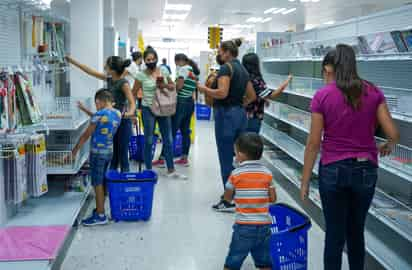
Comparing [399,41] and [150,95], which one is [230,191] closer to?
[399,41]

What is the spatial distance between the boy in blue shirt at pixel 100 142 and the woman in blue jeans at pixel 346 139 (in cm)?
209

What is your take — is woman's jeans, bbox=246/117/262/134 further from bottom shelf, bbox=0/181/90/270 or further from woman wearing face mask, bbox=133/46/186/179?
bottom shelf, bbox=0/181/90/270

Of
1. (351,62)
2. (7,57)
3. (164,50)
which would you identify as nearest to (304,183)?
(351,62)

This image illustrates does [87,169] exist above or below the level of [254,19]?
below

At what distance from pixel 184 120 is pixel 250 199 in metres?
4.48

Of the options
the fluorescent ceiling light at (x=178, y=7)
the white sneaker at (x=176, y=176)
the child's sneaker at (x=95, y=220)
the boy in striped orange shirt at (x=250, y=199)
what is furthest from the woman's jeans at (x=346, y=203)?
the fluorescent ceiling light at (x=178, y=7)

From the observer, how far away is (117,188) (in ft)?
14.2

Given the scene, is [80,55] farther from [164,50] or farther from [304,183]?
[164,50]

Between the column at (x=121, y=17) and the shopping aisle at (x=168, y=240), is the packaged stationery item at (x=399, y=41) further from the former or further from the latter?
the column at (x=121, y=17)

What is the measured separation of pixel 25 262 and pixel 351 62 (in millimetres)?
2409

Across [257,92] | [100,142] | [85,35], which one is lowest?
[100,142]

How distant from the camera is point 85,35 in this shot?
557 cm

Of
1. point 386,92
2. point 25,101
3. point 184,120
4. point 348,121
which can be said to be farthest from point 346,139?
point 184,120

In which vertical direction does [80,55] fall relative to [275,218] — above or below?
above
